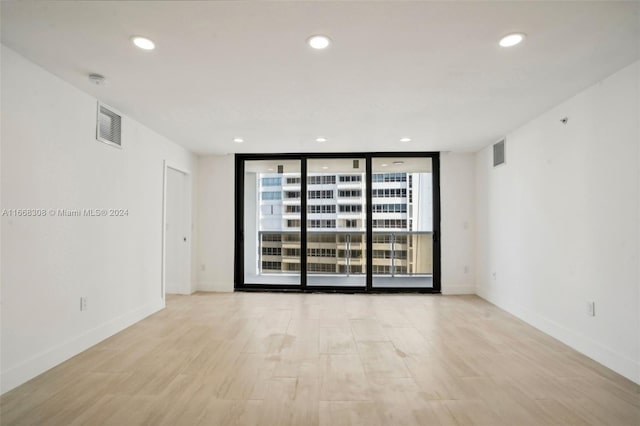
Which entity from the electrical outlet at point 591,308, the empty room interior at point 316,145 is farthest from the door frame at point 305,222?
the electrical outlet at point 591,308

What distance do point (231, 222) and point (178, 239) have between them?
0.91 meters

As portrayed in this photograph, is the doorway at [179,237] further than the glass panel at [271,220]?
No

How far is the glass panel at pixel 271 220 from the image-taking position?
5.98 m

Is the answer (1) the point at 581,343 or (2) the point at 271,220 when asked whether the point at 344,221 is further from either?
(1) the point at 581,343

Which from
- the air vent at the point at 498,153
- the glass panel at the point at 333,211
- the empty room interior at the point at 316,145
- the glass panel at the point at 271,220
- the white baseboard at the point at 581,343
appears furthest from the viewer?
the glass panel at the point at 271,220

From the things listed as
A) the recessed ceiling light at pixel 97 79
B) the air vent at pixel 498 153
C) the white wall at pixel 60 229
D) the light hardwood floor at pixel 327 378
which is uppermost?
the recessed ceiling light at pixel 97 79

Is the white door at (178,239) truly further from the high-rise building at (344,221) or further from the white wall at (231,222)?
the high-rise building at (344,221)

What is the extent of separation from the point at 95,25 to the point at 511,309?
5.14 m

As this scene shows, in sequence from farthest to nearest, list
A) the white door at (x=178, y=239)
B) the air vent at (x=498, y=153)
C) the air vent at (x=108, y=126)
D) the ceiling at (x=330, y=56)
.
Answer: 1. the white door at (x=178, y=239)
2. the air vent at (x=498, y=153)
3. the air vent at (x=108, y=126)
4. the ceiling at (x=330, y=56)

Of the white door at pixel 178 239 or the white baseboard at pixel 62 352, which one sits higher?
the white door at pixel 178 239

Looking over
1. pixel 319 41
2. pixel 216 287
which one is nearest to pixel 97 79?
pixel 319 41

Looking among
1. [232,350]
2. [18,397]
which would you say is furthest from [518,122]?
[18,397]

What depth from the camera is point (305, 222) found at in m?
5.77

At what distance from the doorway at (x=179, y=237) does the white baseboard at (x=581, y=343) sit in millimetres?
4907
